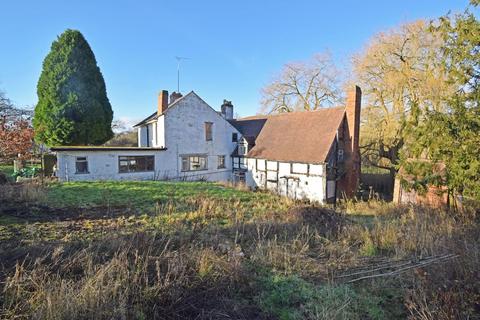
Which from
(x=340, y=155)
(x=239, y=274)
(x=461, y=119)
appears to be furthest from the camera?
(x=340, y=155)

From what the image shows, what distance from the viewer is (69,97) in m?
21.1

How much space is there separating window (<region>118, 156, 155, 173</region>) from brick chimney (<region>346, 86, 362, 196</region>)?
15231mm

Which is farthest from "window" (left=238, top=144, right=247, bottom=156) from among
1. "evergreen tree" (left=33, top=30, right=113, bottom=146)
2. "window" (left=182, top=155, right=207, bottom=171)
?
"evergreen tree" (left=33, top=30, right=113, bottom=146)

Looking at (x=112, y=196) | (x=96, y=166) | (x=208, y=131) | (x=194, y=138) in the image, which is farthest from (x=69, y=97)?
(x=112, y=196)

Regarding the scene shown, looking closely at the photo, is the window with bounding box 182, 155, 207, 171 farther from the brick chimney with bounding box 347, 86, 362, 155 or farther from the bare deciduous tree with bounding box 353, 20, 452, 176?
the bare deciduous tree with bounding box 353, 20, 452, 176

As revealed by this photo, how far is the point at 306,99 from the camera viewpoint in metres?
30.5

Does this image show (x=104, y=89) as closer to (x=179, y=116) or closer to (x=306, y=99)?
(x=179, y=116)

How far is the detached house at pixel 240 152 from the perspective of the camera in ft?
60.0

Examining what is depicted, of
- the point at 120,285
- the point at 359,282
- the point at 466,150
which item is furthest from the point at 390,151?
the point at 120,285

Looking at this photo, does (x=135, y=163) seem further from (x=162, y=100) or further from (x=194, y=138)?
(x=162, y=100)

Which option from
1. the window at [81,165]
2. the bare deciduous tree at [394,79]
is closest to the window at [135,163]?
the window at [81,165]

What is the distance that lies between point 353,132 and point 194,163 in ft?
44.1

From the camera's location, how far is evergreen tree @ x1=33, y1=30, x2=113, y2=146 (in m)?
21.1

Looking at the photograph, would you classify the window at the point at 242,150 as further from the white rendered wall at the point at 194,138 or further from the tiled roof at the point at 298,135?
the white rendered wall at the point at 194,138
